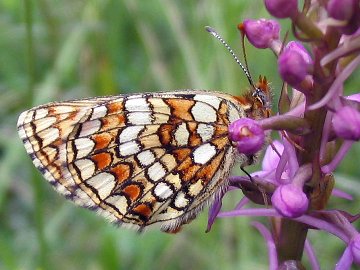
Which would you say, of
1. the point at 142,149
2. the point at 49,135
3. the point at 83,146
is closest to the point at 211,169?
the point at 142,149

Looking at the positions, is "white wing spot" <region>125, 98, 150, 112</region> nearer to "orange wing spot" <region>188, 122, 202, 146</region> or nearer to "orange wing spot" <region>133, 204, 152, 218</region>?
"orange wing spot" <region>188, 122, 202, 146</region>

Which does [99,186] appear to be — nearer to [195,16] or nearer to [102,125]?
[102,125]

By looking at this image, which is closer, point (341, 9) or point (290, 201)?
point (341, 9)

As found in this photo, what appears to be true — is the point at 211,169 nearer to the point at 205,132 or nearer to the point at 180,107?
the point at 205,132

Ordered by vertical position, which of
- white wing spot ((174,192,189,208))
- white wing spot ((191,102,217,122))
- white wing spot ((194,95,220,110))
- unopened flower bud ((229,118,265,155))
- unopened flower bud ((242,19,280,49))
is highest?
unopened flower bud ((242,19,280,49))

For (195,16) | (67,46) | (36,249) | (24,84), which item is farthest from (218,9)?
(36,249)

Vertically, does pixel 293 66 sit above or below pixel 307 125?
above

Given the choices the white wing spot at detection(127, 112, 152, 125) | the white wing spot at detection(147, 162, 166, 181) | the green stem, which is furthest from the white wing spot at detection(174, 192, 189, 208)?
the green stem

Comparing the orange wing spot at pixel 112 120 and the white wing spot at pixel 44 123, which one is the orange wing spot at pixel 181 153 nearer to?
the orange wing spot at pixel 112 120
